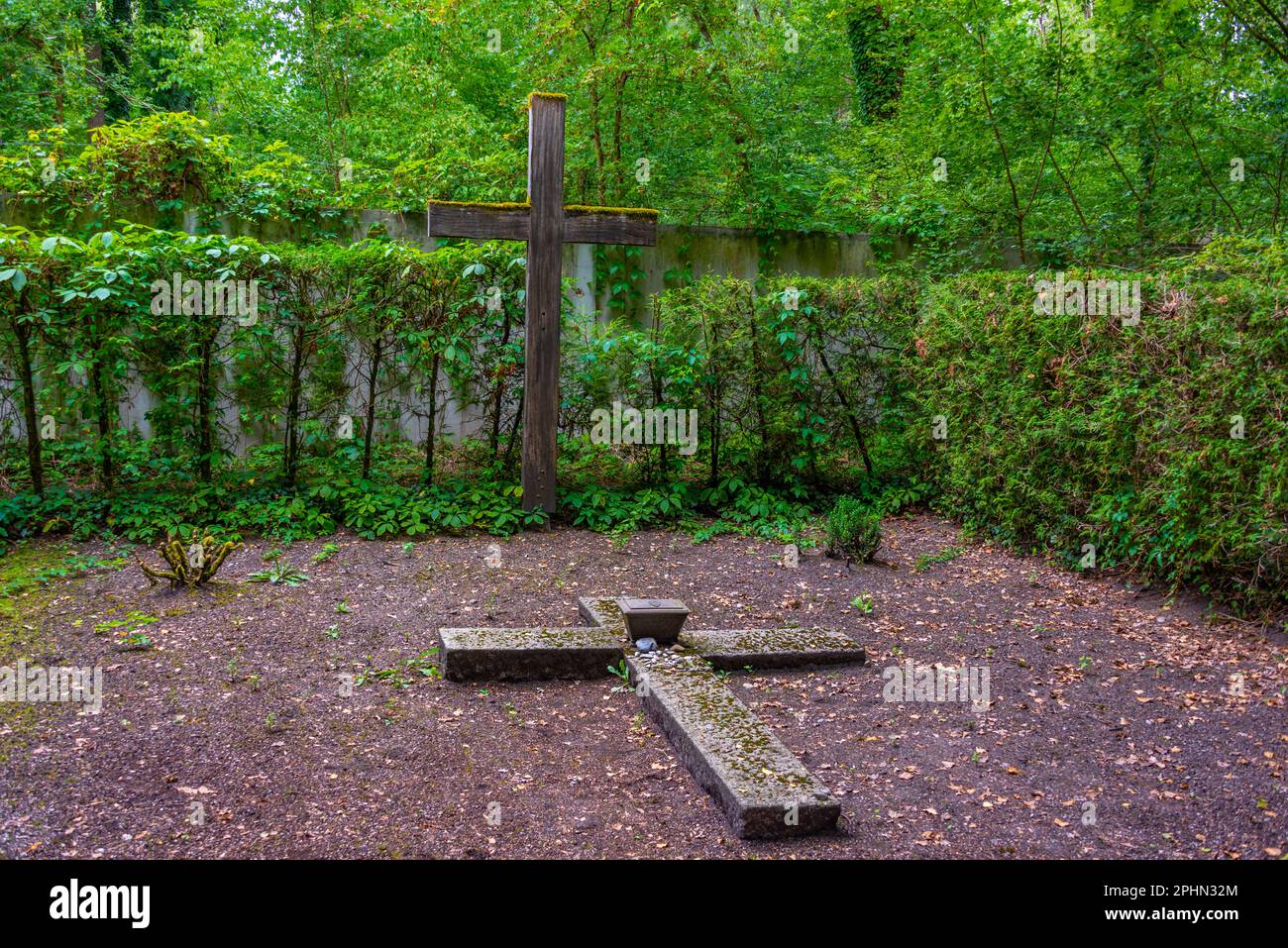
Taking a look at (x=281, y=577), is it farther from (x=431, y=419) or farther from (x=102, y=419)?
(x=102, y=419)

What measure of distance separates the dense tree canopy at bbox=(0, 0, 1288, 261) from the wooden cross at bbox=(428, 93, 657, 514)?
225 cm

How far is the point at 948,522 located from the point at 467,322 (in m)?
Result: 4.38

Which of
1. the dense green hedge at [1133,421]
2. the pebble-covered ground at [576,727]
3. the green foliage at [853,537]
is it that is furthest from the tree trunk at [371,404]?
the dense green hedge at [1133,421]

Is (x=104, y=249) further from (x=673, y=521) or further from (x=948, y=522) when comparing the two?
(x=948, y=522)

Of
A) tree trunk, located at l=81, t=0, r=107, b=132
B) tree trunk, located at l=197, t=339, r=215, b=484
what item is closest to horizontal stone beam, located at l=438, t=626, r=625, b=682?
tree trunk, located at l=197, t=339, r=215, b=484

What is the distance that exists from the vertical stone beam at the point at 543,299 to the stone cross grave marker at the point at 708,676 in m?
2.00

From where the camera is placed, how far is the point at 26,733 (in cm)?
368

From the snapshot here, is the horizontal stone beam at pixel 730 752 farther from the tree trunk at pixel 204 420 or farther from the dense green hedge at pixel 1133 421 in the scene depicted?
the tree trunk at pixel 204 420

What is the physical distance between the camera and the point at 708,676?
4383 millimetres

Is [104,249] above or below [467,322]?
above

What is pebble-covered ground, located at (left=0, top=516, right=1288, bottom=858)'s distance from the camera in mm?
3090

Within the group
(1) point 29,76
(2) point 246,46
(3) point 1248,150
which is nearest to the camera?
(3) point 1248,150

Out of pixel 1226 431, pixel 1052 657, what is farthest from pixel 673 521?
pixel 1226 431

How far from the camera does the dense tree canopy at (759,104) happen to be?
24.7ft
